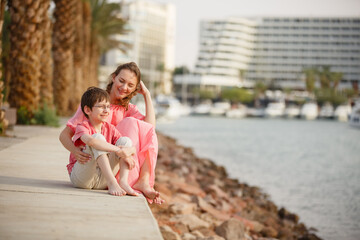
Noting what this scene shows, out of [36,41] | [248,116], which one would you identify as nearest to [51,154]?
[36,41]

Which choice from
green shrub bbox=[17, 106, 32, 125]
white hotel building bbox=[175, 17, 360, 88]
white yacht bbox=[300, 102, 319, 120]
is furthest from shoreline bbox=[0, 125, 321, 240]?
white hotel building bbox=[175, 17, 360, 88]

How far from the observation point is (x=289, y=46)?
182 meters

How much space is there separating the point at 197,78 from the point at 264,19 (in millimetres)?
35884

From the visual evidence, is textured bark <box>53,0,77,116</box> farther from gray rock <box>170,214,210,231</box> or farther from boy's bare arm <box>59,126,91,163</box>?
boy's bare arm <box>59,126,91,163</box>

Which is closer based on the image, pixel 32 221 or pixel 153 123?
pixel 32 221

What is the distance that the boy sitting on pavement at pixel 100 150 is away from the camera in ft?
16.4

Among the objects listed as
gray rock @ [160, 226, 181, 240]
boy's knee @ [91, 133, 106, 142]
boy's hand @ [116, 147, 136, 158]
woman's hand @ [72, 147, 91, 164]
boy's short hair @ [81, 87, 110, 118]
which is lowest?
gray rock @ [160, 226, 181, 240]

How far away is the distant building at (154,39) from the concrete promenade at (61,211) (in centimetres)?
15226

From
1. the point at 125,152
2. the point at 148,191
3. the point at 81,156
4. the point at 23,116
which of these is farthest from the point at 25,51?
the point at 125,152

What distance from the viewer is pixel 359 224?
479 inches

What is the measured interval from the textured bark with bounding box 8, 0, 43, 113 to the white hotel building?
160812 millimetres

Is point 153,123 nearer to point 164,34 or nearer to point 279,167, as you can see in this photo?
point 279,167

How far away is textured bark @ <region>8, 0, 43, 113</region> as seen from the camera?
13.5 meters

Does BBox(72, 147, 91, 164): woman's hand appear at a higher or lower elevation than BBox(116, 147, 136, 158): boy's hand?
lower
